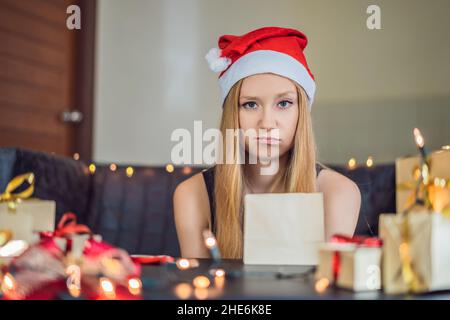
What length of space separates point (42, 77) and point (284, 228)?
182 centimetres

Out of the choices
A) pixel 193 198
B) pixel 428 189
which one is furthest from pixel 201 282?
pixel 193 198

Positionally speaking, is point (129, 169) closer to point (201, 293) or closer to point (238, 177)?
point (238, 177)

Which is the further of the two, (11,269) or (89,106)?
(89,106)

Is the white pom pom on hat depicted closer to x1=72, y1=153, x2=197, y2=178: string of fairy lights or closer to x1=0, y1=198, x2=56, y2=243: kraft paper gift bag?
x1=0, y1=198, x2=56, y2=243: kraft paper gift bag

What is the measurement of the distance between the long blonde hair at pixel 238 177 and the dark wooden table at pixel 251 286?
33 centimetres

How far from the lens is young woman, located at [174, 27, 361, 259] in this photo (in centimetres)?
103

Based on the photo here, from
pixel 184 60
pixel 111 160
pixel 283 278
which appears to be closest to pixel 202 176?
pixel 184 60

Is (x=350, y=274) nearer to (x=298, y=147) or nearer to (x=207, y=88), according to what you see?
(x=298, y=147)

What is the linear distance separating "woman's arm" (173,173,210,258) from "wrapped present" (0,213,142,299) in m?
0.43

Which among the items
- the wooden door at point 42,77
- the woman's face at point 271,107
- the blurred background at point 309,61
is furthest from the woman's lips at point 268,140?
the wooden door at point 42,77

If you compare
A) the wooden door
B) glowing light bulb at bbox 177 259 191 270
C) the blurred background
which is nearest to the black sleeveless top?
the blurred background

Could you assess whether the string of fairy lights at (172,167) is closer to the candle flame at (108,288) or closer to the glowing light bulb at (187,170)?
the glowing light bulb at (187,170)

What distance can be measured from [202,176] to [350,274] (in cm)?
66

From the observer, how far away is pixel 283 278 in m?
0.63
